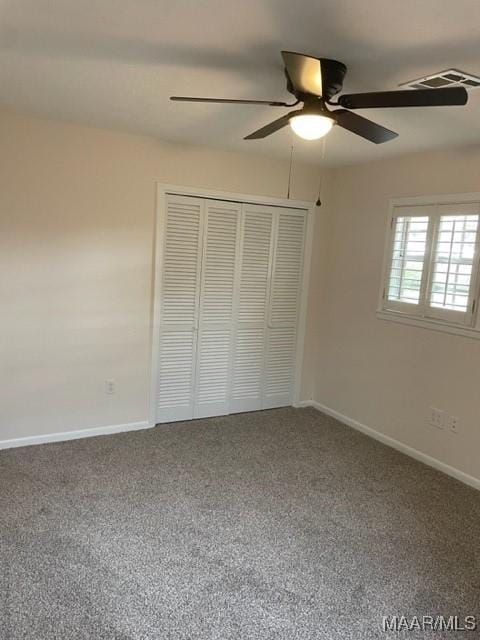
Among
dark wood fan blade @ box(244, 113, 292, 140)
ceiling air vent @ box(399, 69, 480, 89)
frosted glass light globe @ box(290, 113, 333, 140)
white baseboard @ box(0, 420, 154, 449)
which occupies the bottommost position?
white baseboard @ box(0, 420, 154, 449)

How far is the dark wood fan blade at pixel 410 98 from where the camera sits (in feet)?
5.51

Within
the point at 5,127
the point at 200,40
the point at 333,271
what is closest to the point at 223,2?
the point at 200,40

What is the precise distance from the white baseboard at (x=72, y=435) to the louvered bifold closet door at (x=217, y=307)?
1.94 feet

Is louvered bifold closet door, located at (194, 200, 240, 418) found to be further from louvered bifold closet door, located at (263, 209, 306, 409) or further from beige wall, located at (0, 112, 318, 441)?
louvered bifold closet door, located at (263, 209, 306, 409)

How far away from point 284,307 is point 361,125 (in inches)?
98.1

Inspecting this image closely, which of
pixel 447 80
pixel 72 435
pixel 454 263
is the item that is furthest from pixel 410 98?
pixel 72 435

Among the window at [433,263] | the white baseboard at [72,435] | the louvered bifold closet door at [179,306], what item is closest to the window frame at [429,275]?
the window at [433,263]

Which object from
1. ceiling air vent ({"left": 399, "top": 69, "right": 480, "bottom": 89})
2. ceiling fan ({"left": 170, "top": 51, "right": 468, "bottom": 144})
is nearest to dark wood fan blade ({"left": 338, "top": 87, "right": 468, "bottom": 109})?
ceiling fan ({"left": 170, "top": 51, "right": 468, "bottom": 144})

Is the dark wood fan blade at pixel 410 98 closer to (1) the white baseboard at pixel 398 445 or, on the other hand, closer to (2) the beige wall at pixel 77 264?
(2) the beige wall at pixel 77 264

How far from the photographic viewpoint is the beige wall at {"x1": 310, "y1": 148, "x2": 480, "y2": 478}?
3357 millimetres

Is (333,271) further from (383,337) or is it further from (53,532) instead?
(53,532)

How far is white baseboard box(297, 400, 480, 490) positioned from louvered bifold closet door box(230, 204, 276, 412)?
64cm

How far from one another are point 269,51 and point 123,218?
6.56 feet

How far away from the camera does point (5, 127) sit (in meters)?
3.14
